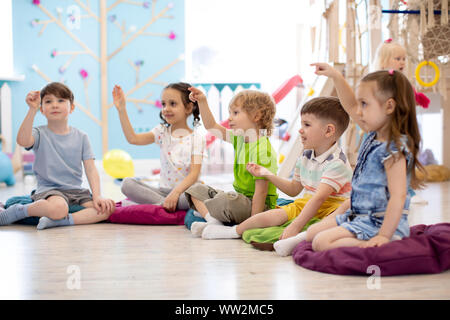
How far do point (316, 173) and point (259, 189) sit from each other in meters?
0.22

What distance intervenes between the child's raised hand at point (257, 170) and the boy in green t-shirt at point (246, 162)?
7cm

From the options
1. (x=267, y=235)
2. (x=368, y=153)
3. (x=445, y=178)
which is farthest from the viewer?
(x=445, y=178)

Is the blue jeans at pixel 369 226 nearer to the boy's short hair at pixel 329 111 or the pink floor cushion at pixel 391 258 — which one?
the pink floor cushion at pixel 391 258

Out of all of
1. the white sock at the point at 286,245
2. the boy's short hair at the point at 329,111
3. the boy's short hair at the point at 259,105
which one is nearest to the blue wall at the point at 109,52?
the boy's short hair at the point at 259,105

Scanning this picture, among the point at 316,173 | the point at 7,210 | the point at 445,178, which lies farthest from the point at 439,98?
the point at 7,210

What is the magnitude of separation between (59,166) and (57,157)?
0.04 m

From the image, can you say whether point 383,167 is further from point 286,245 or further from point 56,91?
point 56,91

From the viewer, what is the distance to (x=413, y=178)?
131cm

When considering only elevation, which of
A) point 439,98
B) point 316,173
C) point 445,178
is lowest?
point 445,178

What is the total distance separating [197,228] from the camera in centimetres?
174

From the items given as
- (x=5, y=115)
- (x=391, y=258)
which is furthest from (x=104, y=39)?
(x=391, y=258)
